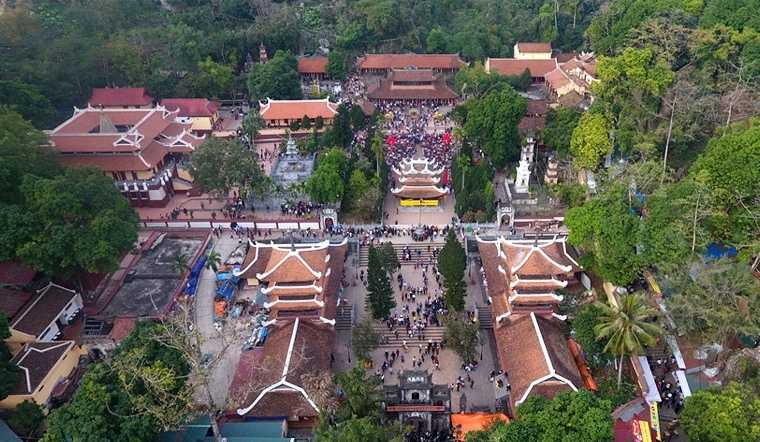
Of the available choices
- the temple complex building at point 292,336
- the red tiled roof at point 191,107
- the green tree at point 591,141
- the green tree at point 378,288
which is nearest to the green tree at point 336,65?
the red tiled roof at point 191,107

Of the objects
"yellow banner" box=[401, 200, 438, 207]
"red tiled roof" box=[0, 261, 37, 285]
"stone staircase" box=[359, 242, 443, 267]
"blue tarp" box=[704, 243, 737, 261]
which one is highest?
"red tiled roof" box=[0, 261, 37, 285]

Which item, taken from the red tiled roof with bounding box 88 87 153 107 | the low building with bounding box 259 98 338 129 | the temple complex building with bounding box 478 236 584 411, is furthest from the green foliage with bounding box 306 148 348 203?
the red tiled roof with bounding box 88 87 153 107

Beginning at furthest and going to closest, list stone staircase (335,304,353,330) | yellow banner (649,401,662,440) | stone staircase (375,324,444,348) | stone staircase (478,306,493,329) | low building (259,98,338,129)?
1. low building (259,98,338,129)
2. stone staircase (335,304,353,330)
3. stone staircase (478,306,493,329)
4. stone staircase (375,324,444,348)
5. yellow banner (649,401,662,440)

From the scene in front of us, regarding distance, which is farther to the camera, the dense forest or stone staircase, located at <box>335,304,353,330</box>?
the dense forest

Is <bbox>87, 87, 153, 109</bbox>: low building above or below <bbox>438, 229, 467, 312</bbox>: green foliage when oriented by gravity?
above

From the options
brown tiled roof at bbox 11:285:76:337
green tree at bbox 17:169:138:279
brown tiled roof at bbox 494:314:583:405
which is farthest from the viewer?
green tree at bbox 17:169:138:279

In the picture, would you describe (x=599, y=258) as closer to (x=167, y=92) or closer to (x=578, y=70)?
(x=578, y=70)

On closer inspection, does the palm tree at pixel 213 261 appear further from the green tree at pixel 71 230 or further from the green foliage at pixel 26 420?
the green foliage at pixel 26 420

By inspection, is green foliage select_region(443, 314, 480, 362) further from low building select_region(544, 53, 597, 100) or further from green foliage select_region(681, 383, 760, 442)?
low building select_region(544, 53, 597, 100)
